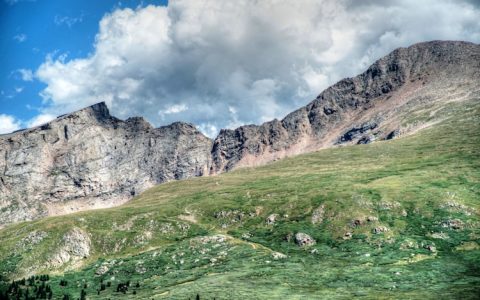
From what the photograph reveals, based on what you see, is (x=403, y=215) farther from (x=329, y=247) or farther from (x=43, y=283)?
(x=43, y=283)

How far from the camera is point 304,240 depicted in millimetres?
152625

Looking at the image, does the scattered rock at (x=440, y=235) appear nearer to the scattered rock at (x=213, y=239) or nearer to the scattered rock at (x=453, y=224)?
the scattered rock at (x=453, y=224)

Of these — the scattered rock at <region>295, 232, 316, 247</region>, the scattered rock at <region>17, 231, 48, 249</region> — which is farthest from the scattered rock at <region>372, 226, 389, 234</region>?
the scattered rock at <region>17, 231, 48, 249</region>

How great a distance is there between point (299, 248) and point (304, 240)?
4.09 metres

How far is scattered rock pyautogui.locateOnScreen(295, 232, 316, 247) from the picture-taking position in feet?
495

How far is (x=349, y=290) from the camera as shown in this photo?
10456cm

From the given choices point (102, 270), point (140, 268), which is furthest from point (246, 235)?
point (102, 270)

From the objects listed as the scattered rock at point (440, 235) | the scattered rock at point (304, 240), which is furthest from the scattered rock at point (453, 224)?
the scattered rock at point (304, 240)

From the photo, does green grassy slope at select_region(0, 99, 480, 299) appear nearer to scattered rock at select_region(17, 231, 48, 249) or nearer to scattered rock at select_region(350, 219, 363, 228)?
scattered rock at select_region(350, 219, 363, 228)

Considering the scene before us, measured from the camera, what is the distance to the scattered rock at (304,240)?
495 ft

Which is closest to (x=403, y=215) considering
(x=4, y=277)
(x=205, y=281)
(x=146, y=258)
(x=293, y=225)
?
(x=293, y=225)

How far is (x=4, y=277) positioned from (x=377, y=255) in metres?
126

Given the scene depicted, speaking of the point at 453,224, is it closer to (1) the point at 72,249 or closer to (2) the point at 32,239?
(1) the point at 72,249

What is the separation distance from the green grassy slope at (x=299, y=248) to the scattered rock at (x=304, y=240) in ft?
8.91
